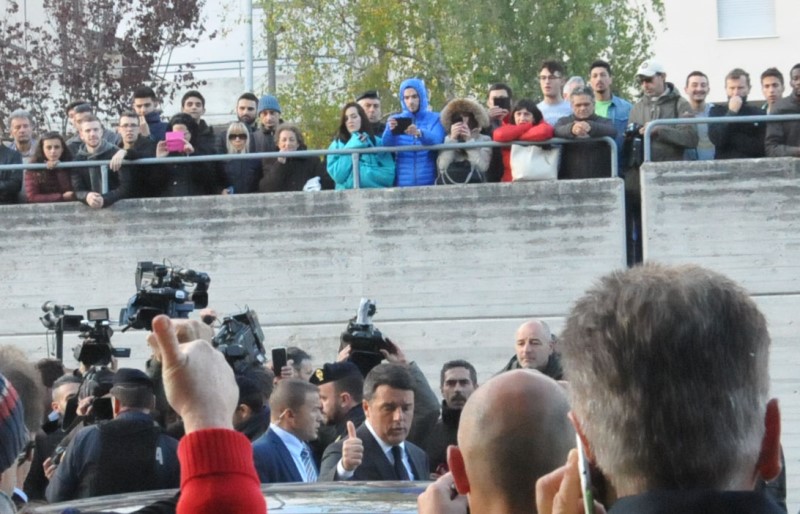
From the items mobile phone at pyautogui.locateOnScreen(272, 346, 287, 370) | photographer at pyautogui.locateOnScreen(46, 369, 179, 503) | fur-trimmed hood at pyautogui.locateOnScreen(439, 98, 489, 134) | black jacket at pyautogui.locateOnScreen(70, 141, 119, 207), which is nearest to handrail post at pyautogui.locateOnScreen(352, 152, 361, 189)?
fur-trimmed hood at pyautogui.locateOnScreen(439, 98, 489, 134)

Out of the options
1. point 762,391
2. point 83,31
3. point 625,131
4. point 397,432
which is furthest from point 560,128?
point 83,31

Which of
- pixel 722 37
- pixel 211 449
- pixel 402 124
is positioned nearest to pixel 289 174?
pixel 402 124

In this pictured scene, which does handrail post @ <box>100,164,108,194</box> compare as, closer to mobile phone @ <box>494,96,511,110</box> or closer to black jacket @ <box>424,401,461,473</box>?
mobile phone @ <box>494,96,511,110</box>

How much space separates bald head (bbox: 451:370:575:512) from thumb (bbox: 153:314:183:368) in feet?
3.06

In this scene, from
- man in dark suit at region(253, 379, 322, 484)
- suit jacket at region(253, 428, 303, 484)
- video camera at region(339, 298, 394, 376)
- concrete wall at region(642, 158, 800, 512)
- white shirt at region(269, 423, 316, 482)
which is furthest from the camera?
concrete wall at region(642, 158, 800, 512)

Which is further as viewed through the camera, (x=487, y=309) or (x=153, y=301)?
(x=487, y=309)

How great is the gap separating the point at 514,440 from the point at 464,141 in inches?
419

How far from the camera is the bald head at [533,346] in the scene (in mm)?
9531

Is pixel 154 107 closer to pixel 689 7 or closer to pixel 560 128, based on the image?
pixel 560 128

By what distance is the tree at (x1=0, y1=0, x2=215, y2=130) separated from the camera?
24844mm

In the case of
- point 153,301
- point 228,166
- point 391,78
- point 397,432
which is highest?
point 391,78

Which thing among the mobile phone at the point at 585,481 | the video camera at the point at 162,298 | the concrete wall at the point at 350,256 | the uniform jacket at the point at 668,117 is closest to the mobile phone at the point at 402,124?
the concrete wall at the point at 350,256

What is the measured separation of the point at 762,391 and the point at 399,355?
805cm

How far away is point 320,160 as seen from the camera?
14.9 meters
